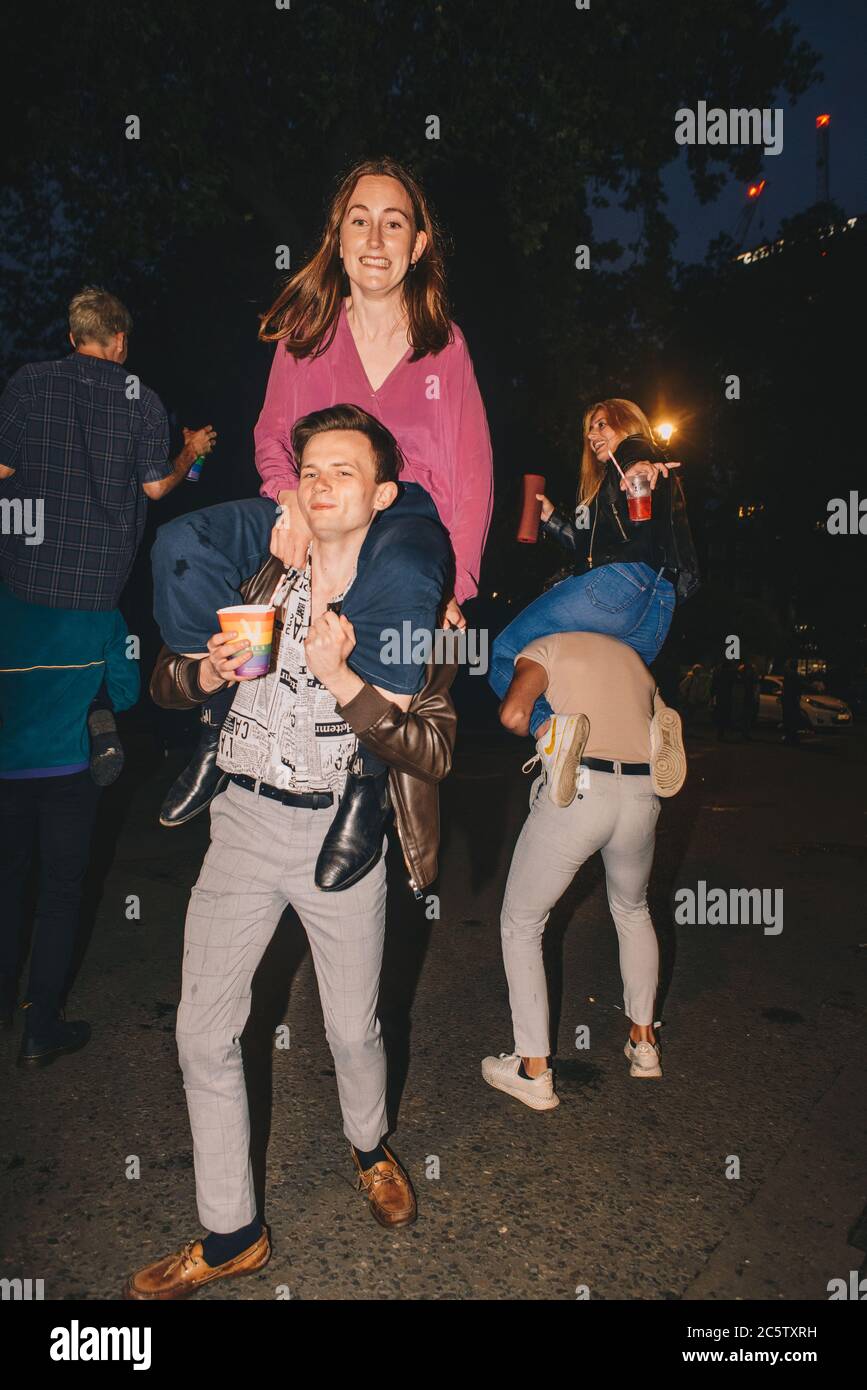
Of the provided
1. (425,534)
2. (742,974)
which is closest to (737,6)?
(742,974)

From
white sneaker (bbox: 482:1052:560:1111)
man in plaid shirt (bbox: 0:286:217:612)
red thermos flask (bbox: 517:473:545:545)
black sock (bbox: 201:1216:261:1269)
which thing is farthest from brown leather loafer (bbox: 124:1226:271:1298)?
red thermos flask (bbox: 517:473:545:545)

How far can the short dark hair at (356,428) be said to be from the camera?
2412 millimetres

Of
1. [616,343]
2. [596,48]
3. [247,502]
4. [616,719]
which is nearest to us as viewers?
[247,502]

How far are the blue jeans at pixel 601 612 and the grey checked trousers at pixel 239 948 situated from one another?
1.18 metres

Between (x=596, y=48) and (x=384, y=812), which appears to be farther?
(x=596, y=48)

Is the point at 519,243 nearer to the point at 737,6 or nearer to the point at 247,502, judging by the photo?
the point at 737,6

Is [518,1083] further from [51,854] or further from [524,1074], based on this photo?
[51,854]

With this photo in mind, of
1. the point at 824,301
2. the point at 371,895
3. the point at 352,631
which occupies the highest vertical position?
the point at 824,301

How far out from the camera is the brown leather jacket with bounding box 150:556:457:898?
2.26m

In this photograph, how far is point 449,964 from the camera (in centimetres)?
508

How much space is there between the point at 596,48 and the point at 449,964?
10.9 m

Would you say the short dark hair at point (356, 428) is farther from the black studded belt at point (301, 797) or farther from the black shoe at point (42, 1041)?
the black shoe at point (42, 1041)

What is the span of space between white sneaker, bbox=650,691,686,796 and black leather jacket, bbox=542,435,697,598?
1.85 ft

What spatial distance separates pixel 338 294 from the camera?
2.78m
